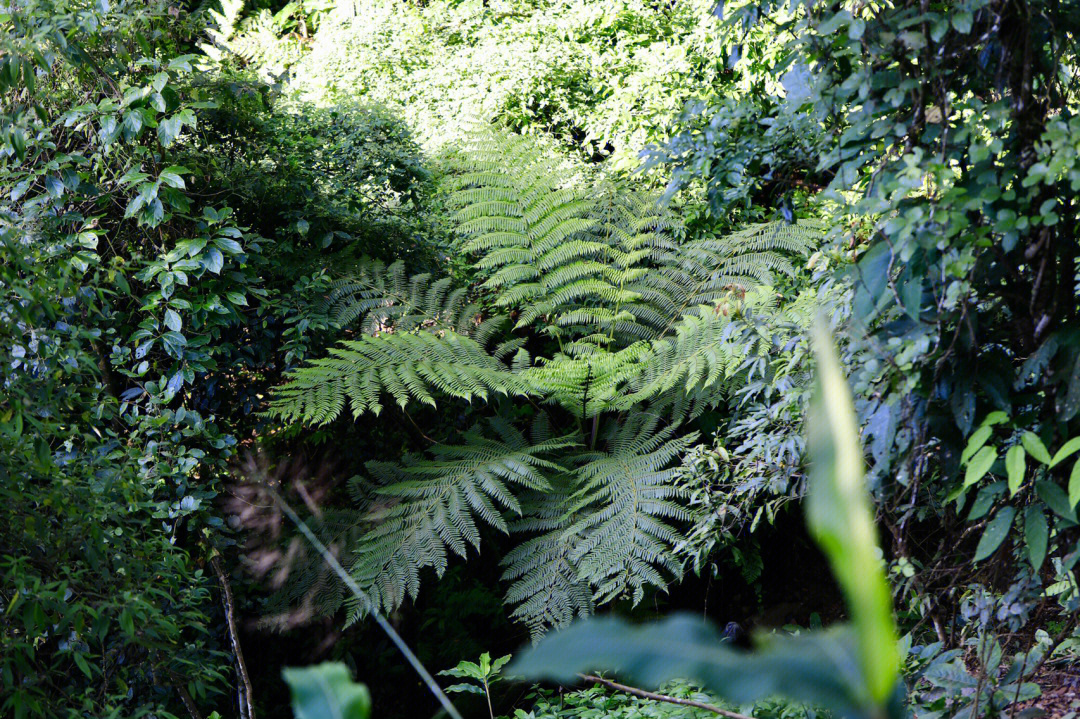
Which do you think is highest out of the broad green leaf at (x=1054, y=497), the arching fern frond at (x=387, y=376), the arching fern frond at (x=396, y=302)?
the arching fern frond at (x=396, y=302)

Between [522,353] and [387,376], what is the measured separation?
0.81 metres

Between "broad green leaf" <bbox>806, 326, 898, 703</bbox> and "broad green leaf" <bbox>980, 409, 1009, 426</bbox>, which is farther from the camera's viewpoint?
"broad green leaf" <bbox>980, 409, 1009, 426</bbox>

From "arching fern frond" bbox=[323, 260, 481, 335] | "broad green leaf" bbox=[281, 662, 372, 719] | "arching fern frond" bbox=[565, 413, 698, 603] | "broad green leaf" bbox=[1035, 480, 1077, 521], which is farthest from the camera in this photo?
"arching fern frond" bbox=[323, 260, 481, 335]

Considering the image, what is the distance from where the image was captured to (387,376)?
279cm

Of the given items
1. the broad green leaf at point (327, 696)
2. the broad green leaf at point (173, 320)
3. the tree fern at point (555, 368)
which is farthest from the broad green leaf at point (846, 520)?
the broad green leaf at point (173, 320)

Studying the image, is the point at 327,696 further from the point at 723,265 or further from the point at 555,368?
the point at 723,265

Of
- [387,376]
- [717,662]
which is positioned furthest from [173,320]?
[717,662]

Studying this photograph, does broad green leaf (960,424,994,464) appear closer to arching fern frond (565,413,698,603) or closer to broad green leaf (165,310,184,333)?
arching fern frond (565,413,698,603)

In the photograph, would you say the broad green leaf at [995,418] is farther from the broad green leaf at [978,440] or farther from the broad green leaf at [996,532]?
the broad green leaf at [996,532]

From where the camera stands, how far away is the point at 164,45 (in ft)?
8.23

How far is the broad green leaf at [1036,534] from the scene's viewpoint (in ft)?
4.00

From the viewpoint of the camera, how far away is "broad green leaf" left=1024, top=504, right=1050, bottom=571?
4.00 feet

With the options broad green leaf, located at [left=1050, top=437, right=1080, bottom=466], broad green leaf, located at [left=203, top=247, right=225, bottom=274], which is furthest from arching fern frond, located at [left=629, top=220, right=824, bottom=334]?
broad green leaf, located at [left=1050, top=437, right=1080, bottom=466]

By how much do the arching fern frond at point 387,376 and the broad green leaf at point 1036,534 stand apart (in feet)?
5.94
